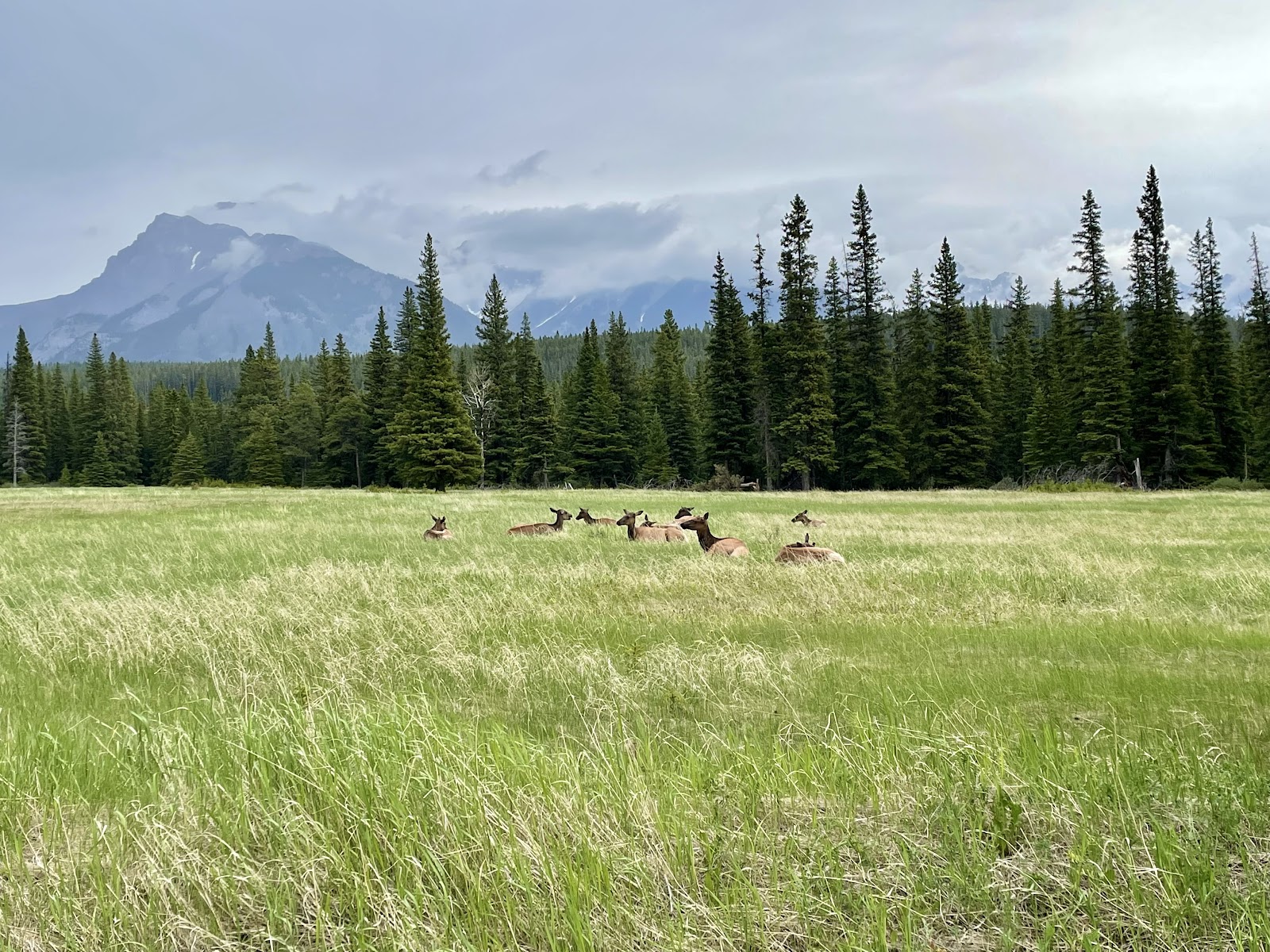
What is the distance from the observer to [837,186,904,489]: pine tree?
50219 millimetres

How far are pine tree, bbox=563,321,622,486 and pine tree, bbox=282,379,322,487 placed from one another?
25044 millimetres

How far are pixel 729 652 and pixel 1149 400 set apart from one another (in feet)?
164

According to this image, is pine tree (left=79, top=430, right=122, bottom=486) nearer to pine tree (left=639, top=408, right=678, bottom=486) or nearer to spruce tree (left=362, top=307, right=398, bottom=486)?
spruce tree (left=362, top=307, right=398, bottom=486)

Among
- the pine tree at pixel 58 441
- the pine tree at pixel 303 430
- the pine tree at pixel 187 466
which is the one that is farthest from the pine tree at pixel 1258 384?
the pine tree at pixel 58 441

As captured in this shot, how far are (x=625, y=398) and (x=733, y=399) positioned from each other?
54.8 ft

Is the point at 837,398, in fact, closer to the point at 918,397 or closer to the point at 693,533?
the point at 918,397

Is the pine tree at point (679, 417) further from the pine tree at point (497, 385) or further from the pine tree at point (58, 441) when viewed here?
the pine tree at point (58, 441)

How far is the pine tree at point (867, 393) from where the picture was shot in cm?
5022

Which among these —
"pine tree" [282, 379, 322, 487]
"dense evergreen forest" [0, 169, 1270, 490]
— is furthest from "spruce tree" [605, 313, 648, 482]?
"pine tree" [282, 379, 322, 487]

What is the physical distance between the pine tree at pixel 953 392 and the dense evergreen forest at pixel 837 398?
0.46 feet

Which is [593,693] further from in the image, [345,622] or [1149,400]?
[1149,400]

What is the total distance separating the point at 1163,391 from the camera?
149 feet

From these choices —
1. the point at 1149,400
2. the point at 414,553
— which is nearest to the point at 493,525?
the point at 414,553

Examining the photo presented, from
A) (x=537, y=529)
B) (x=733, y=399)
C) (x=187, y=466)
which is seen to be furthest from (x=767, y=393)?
(x=187, y=466)
